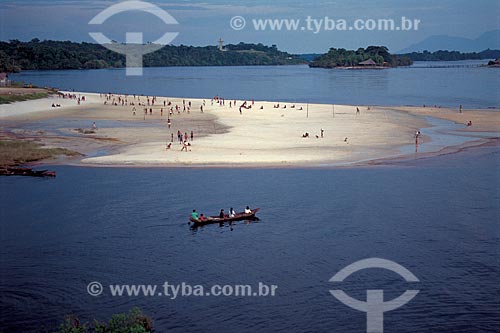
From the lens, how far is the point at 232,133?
59531 millimetres

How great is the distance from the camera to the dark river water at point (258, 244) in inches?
893

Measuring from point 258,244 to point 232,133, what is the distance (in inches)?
1218

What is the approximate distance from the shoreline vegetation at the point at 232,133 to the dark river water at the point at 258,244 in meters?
3.72

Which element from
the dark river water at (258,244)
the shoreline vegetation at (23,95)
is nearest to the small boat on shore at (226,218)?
the dark river water at (258,244)

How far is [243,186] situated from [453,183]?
12357 mm

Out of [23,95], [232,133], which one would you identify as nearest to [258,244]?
[232,133]

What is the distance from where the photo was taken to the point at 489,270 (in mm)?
26234

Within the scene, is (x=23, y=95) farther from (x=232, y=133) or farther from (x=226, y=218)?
(x=226, y=218)

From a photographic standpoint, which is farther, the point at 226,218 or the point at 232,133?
the point at 232,133

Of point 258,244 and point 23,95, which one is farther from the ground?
point 23,95

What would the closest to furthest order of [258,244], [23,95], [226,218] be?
[258,244], [226,218], [23,95]

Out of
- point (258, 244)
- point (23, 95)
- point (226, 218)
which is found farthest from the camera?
point (23, 95)

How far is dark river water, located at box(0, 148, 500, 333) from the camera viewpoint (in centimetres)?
2269

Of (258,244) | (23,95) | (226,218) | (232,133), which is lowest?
(258,244)
